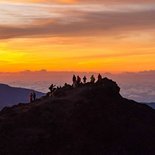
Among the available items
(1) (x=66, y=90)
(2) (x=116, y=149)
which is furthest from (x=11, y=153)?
(1) (x=66, y=90)

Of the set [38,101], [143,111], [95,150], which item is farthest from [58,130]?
[143,111]

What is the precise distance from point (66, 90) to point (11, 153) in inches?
2004

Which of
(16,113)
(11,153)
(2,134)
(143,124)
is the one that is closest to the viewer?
(11,153)

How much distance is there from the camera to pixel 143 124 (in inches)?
6919

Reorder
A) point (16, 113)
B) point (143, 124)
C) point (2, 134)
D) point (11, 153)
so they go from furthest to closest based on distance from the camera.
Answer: point (143, 124), point (16, 113), point (2, 134), point (11, 153)

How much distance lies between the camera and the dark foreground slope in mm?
148125

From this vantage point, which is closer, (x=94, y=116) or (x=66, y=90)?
(x=94, y=116)

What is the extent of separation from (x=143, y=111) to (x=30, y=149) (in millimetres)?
57362

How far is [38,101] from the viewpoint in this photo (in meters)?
180

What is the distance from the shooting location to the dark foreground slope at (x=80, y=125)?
5832 inches

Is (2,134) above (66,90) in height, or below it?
below

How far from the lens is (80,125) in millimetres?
162125

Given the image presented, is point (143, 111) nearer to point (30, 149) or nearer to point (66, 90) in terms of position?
point (66, 90)

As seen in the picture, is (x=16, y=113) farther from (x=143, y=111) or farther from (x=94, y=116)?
(x=143, y=111)
